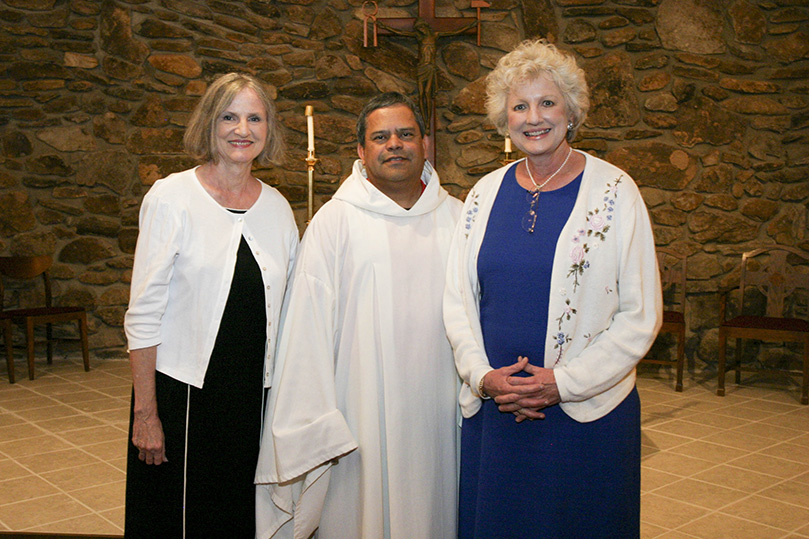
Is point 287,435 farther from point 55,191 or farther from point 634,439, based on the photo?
point 55,191

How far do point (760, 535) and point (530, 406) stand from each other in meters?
1.48

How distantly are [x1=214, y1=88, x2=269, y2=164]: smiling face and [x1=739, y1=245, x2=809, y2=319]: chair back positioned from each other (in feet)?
13.2

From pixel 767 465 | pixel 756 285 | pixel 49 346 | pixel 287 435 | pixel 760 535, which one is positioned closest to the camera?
pixel 287 435

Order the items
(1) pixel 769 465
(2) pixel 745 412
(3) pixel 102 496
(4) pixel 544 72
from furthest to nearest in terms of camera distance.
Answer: (2) pixel 745 412, (1) pixel 769 465, (3) pixel 102 496, (4) pixel 544 72

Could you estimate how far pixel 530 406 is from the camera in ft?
5.30

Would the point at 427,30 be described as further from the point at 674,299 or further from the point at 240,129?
the point at 240,129

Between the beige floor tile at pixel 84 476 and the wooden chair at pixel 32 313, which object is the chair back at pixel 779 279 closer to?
the beige floor tile at pixel 84 476

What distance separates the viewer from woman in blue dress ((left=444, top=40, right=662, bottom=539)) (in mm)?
1607

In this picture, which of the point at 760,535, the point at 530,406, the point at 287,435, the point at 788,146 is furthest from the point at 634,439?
the point at 788,146

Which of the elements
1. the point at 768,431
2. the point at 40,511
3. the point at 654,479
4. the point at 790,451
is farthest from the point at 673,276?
the point at 40,511

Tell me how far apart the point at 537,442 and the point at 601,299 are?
37 cm

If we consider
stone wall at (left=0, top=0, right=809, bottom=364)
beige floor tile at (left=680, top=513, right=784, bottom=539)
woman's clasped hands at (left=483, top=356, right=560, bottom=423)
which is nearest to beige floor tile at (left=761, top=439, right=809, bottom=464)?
beige floor tile at (left=680, top=513, right=784, bottom=539)

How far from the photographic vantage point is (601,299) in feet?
5.31

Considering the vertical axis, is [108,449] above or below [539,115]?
below
